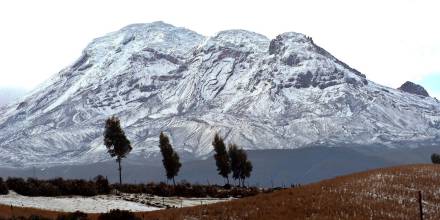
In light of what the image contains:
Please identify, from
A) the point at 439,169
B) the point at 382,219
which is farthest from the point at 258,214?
the point at 439,169

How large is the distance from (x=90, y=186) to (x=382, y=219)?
45735 mm

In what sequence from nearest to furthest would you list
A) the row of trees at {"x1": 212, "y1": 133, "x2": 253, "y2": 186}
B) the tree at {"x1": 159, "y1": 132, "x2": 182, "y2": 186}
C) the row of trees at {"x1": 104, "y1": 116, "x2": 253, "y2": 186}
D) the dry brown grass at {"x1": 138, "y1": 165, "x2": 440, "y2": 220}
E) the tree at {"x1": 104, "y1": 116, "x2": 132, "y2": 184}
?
the dry brown grass at {"x1": 138, "y1": 165, "x2": 440, "y2": 220}, the tree at {"x1": 104, "y1": 116, "x2": 132, "y2": 184}, the row of trees at {"x1": 104, "y1": 116, "x2": 253, "y2": 186}, the tree at {"x1": 159, "y1": 132, "x2": 182, "y2": 186}, the row of trees at {"x1": 212, "y1": 133, "x2": 253, "y2": 186}

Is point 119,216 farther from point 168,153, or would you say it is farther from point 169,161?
point 168,153

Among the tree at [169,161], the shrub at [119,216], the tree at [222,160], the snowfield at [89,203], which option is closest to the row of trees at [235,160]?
the tree at [222,160]

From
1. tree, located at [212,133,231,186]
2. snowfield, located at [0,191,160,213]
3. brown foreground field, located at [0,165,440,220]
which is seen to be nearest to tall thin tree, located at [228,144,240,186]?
tree, located at [212,133,231,186]

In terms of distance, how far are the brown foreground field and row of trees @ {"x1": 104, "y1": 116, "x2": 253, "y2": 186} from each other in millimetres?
51911

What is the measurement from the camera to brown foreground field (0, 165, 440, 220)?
45156 millimetres

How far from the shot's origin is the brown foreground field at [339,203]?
148 ft

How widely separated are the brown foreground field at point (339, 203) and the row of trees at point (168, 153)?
51.9 m

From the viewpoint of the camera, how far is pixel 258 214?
4497cm

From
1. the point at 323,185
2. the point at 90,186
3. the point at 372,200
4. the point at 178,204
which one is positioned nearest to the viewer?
the point at 372,200

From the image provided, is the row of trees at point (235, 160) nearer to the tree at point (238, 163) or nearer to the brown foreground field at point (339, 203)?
the tree at point (238, 163)

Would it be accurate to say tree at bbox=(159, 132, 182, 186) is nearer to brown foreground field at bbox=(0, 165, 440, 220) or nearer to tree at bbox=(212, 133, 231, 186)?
tree at bbox=(212, 133, 231, 186)

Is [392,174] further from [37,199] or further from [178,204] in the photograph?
[37,199]
